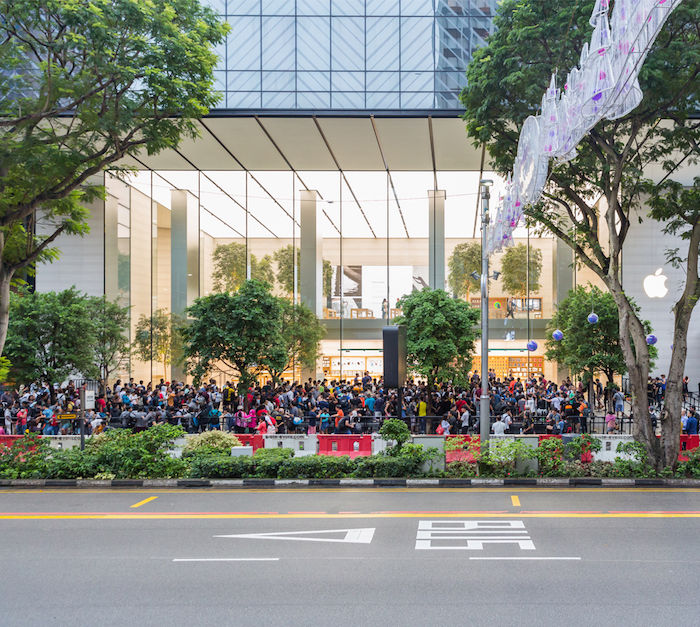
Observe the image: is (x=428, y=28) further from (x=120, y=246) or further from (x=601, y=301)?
(x=120, y=246)

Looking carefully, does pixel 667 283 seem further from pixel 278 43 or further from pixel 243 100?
pixel 243 100

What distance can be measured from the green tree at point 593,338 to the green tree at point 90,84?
1787 centimetres

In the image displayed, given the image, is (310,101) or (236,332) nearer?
(236,332)

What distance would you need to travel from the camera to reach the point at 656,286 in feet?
114

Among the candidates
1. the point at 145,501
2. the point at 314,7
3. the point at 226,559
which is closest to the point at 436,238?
the point at 314,7

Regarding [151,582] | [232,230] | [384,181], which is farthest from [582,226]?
[232,230]

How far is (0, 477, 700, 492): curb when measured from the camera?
15516 mm

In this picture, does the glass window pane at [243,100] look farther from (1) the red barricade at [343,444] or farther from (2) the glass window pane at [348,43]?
(1) the red barricade at [343,444]

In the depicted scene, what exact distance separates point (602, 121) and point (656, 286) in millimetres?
21924

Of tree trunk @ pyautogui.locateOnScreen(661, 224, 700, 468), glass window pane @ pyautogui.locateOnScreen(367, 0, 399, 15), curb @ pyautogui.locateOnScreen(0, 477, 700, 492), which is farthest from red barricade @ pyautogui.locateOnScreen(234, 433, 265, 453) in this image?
glass window pane @ pyautogui.locateOnScreen(367, 0, 399, 15)

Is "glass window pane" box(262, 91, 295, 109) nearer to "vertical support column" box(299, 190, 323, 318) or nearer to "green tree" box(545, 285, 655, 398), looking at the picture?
"vertical support column" box(299, 190, 323, 318)

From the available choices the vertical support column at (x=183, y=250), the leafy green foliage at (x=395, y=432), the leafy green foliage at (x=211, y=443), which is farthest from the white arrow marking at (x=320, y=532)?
the vertical support column at (x=183, y=250)

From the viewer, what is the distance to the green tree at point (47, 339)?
26844 mm

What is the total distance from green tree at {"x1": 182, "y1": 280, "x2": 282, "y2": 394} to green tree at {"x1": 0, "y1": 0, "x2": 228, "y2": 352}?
31.0ft
